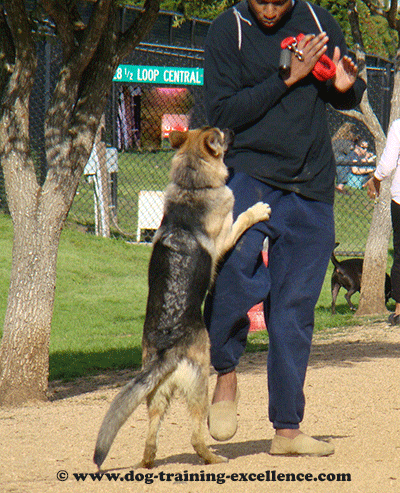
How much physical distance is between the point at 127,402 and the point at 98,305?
6335 mm

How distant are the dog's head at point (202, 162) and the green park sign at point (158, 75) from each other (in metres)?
6.81

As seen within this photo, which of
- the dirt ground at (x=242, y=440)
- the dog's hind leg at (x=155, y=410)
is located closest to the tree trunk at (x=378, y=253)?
the dirt ground at (x=242, y=440)

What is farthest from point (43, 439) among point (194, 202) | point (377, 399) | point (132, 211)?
point (132, 211)

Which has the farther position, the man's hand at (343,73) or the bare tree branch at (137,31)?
the bare tree branch at (137,31)

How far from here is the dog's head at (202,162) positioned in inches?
150

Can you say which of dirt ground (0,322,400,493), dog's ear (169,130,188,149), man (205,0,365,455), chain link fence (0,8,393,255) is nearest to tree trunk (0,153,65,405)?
dirt ground (0,322,400,493)

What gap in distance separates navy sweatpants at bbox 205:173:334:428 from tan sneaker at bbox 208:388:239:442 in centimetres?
18

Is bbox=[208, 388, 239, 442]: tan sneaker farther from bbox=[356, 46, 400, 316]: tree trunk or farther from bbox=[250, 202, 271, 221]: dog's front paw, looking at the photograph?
bbox=[356, 46, 400, 316]: tree trunk

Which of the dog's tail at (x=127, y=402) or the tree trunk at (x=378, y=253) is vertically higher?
the tree trunk at (x=378, y=253)

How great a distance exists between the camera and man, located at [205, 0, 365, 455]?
352 centimetres

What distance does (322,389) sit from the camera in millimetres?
5418

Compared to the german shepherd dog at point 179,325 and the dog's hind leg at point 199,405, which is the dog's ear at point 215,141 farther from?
the dog's hind leg at point 199,405

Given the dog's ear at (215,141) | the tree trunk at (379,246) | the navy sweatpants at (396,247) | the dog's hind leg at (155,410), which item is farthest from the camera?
the tree trunk at (379,246)

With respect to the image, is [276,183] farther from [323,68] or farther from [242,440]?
[242,440]
